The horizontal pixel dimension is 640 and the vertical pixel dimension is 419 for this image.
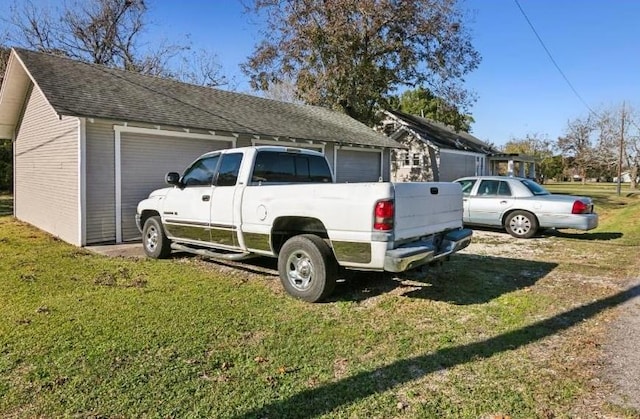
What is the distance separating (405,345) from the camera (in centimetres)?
441

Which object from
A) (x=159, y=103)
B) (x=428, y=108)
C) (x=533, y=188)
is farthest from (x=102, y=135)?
(x=428, y=108)

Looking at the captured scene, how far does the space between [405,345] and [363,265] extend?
3.69 ft

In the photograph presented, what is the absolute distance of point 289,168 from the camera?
735cm

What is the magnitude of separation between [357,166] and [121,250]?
10347 mm

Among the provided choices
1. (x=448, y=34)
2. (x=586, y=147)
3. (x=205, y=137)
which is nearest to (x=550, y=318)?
(x=205, y=137)

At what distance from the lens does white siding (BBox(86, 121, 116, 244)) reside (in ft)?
33.0

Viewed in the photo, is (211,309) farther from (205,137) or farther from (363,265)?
(205,137)

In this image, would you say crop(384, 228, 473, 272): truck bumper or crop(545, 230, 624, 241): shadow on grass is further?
crop(545, 230, 624, 241): shadow on grass

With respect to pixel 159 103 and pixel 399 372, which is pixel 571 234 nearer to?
pixel 399 372

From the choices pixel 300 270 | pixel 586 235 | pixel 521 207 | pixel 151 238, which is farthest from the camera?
pixel 586 235

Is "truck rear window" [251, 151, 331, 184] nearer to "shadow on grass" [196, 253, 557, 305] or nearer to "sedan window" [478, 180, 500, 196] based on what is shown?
"shadow on grass" [196, 253, 557, 305]

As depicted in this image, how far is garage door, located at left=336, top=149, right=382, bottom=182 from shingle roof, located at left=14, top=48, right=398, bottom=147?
60cm

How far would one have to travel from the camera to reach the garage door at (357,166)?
17047 millimetres

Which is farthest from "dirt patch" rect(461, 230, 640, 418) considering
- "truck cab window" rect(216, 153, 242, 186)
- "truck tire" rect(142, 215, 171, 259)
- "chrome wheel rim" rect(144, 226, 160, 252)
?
"chrome wheel rim" rect(144, 226, 160, 252)
